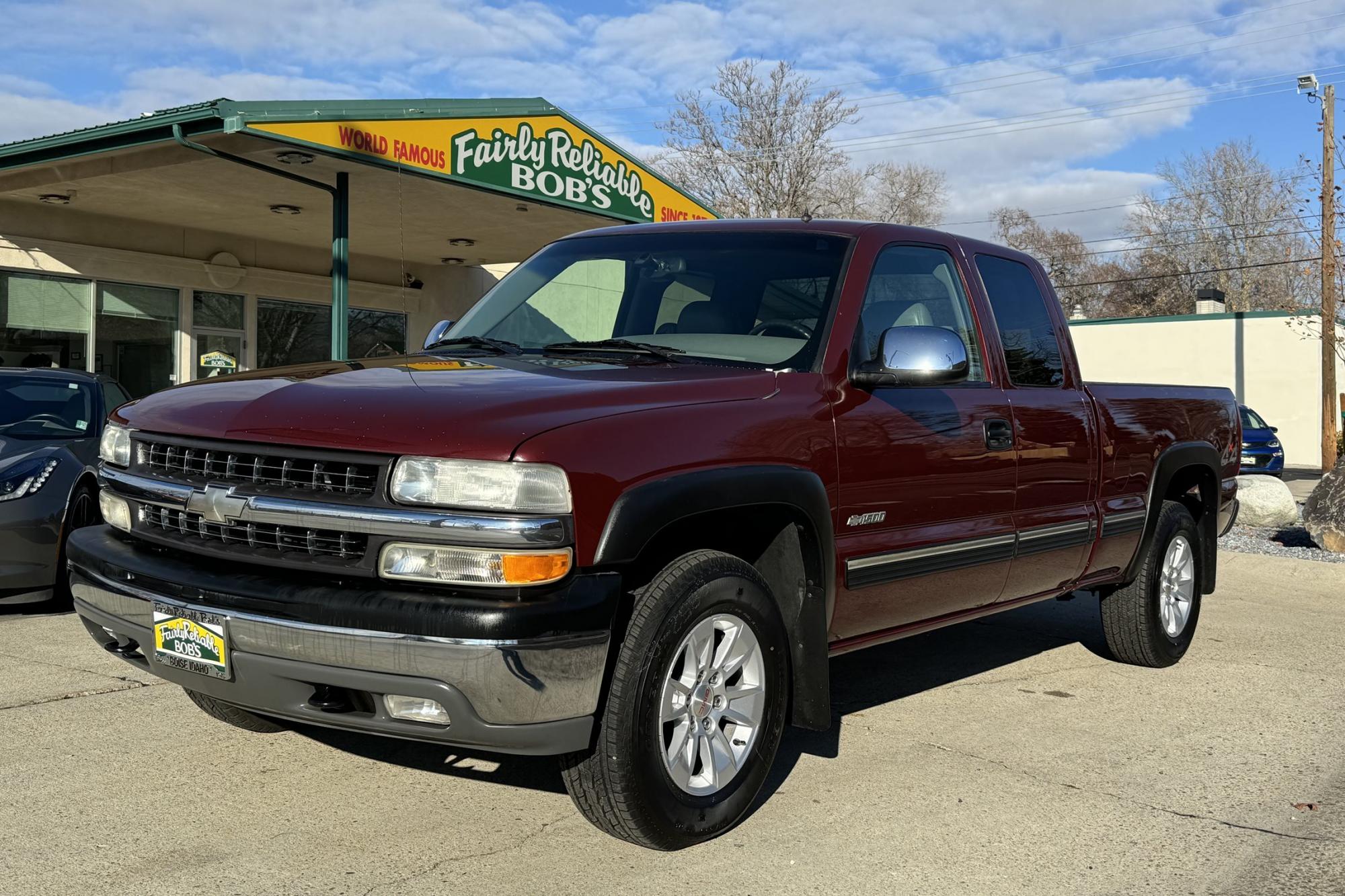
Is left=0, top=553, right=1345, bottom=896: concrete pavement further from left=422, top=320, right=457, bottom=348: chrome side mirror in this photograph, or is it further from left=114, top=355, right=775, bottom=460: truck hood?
left=422, top=320, right=457, bottom=348: chrome side mirror

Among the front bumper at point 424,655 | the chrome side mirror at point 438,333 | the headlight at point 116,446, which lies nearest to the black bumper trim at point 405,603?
the front bumper at point 424,655

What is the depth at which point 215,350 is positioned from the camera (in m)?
18.7

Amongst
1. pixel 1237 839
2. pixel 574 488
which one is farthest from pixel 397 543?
pixel 1237 839

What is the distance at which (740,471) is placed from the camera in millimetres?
3713

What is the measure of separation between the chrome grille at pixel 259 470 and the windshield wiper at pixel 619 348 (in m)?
1.24

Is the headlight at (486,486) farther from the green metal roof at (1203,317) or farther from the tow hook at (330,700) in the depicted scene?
the green metal roof at (1203,317)

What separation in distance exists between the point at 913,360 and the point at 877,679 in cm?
232

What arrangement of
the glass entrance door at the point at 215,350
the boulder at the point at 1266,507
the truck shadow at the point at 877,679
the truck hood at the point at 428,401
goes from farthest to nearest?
1. the glass entrance door at the point at 215,350
2. the boulder at the point at 1266,507
3. the truck shadow at the point at 877,679
4. the truck hood at the point at 428,401

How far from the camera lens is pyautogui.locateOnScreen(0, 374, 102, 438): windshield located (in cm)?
777

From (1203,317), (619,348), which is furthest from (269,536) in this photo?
(1203,317)

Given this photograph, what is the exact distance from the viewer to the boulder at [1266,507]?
13.7 m

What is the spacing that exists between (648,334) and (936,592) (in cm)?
145

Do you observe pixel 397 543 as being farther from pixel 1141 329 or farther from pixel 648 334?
pixel 1141 329

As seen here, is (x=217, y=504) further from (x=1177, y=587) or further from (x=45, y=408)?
(x=45, y=408)
